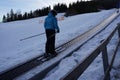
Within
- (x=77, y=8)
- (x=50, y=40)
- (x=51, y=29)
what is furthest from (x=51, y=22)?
(x=77, y=8)

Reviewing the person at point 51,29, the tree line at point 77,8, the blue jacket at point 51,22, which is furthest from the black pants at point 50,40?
the tree line at point 77,8

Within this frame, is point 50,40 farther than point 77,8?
No

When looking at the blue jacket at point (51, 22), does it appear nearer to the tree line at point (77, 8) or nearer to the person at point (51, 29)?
the person at point (51, 29)

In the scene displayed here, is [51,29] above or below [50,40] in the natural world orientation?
above

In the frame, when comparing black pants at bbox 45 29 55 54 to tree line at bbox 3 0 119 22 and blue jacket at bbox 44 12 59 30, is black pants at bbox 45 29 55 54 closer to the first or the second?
blue jacket at bbox 44 12 59 30

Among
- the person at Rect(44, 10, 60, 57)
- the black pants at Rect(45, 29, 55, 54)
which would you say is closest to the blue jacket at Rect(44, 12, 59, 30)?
the person at Rect(44, 10, 60, 57)

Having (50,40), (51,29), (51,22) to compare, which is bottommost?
(50,40)

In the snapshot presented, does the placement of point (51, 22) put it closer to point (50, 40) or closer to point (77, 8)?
point (50, 40)

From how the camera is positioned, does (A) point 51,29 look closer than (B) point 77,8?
Yes

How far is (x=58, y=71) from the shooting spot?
783cm

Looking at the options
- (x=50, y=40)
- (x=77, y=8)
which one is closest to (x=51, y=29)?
(x=50, y=40)

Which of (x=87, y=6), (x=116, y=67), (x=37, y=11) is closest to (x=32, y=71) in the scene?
(x=116, y=67)

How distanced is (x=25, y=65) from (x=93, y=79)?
3.60m

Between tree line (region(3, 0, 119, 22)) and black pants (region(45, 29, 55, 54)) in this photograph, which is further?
tree line (region(3, 0, 119, 22))
